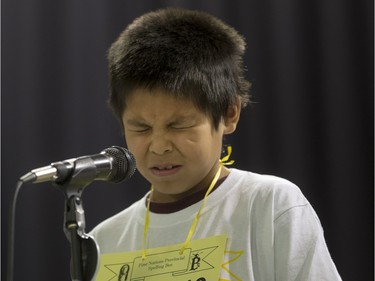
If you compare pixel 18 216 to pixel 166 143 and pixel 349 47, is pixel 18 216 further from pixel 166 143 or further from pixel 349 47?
pixel 349 47

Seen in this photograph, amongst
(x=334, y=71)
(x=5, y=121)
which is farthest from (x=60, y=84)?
(x=334, y=71)

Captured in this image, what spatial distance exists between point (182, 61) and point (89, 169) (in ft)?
1.76

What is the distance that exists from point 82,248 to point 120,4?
5.17 ft

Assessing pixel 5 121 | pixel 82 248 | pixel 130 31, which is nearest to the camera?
pixel 82 248

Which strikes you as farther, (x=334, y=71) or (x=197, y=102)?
(x=334, y=71)

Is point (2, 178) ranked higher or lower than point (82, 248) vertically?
lower

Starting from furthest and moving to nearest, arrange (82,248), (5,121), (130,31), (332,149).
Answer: (5,121) < (332,149) < (130,31) < (82,248)

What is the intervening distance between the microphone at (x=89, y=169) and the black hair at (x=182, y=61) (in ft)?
1.20

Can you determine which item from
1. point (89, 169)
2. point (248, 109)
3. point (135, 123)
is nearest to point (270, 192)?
point (135, 123)

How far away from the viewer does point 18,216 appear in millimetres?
2459

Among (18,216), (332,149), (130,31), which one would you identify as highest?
(130,31)

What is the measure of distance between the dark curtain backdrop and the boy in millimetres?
644

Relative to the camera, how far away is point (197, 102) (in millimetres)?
1585

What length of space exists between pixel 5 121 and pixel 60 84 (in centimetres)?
24
